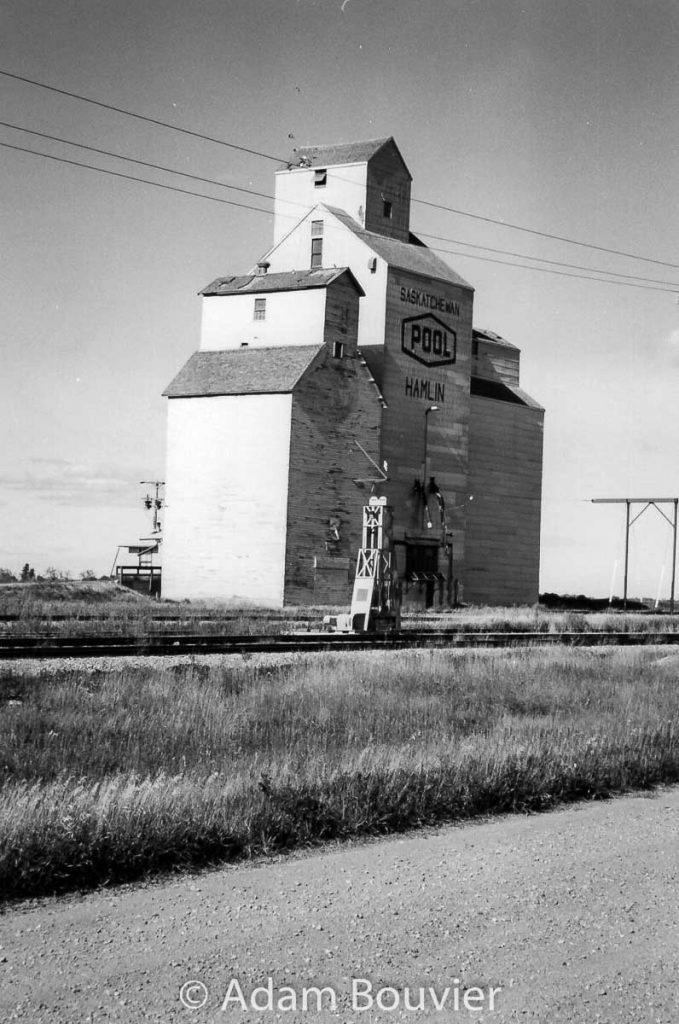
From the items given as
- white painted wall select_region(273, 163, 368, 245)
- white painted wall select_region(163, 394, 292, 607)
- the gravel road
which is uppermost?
white painted wall select_region(273, 163, 368, 245)

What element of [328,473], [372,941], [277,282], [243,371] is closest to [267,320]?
[277,282]

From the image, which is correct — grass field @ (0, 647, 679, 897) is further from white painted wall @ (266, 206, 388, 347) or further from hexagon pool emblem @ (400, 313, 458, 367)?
hexagon pool emblem @ (400, 313, 458, 367)

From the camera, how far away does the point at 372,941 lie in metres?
5.14

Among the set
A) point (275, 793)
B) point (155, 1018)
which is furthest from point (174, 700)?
point (155, 1018)

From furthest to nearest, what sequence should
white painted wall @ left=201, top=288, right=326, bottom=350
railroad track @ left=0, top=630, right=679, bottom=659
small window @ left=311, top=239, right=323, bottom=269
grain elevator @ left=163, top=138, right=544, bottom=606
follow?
small window @ left=311, top=239, right=323, bottom=269, white painted wall @ left=201, top=288, right=326, bottom=350, grain elevator @ left=163, top=138, right=544, bottom=606, railroad track @ left=0, top=630, right=679, bottom=659

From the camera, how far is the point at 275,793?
24.8ft

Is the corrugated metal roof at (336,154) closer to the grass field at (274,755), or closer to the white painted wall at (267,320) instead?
the white painted wall at (267,320)

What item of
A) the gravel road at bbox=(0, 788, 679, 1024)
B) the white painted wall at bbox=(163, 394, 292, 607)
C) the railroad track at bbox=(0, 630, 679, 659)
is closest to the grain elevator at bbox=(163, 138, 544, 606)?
the white painted wall at bbox=(163, 394, 292, 607)

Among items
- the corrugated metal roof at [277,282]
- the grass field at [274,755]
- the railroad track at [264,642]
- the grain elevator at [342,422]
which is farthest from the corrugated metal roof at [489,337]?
the grass field at [274,755]

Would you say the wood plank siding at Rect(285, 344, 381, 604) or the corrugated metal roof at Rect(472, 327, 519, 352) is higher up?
the corrugated metal roof at Rect(472, 327, 519, 352)

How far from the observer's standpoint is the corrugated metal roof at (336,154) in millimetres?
47344

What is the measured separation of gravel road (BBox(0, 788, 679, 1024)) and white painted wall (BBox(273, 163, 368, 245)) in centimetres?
4290

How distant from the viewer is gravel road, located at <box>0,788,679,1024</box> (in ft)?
14.9

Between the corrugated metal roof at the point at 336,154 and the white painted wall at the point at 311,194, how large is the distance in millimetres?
397
